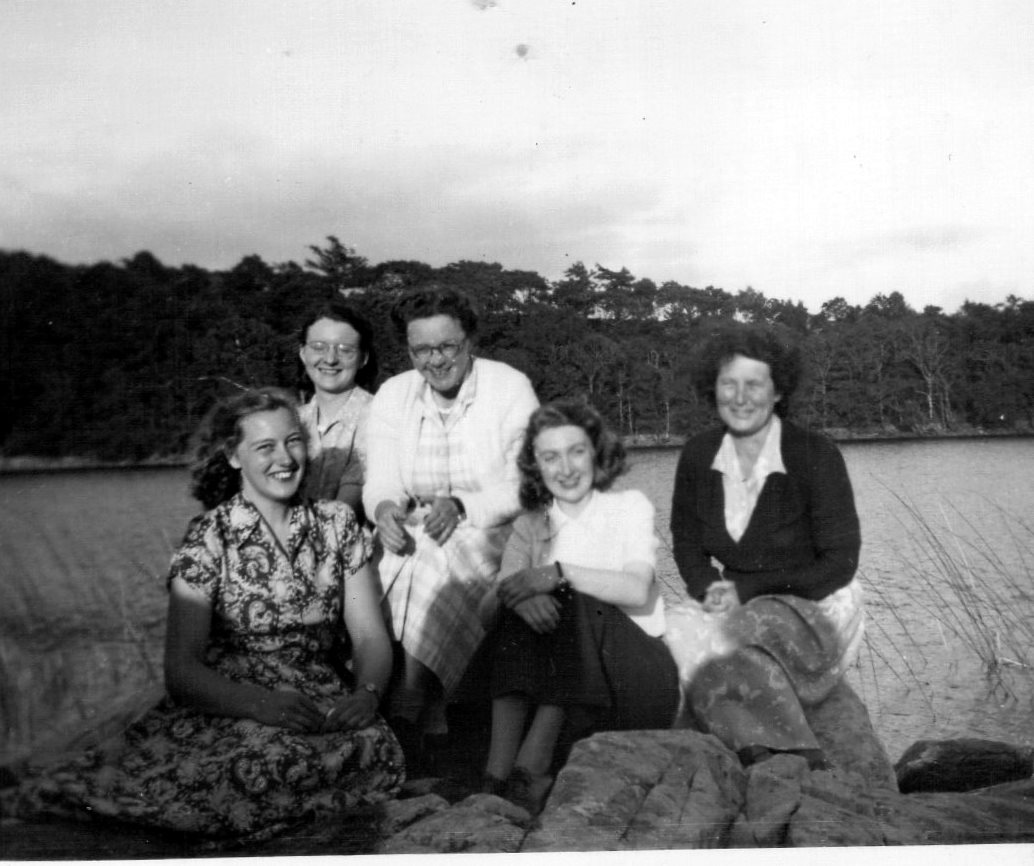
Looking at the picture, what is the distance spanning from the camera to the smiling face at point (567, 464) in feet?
11.6

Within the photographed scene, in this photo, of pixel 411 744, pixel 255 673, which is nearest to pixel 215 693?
pixel 255 673

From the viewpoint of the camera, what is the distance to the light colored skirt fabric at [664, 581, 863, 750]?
365 cm

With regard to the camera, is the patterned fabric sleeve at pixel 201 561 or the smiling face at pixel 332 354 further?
the smiling face at pixel 332 354

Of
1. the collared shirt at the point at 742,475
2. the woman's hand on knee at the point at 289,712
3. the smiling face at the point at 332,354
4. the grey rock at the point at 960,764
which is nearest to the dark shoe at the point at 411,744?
the woman's hand on knee at the point at 289,712

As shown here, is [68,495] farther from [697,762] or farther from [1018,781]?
[1018,781]

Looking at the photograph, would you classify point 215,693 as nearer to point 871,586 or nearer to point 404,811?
point 404,811

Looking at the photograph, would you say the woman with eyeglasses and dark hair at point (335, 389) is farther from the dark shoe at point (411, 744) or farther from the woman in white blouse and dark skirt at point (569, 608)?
the dark shoe at point (411, 744)

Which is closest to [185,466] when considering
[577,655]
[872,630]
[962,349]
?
[577,655]

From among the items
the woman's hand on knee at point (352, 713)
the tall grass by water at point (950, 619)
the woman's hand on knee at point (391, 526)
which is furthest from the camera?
the tall grass by water at point (950, 619)

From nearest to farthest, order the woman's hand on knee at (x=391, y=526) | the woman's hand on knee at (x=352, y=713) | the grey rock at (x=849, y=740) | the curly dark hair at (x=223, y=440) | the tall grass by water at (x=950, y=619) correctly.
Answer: the woman's hand on knee at (x=352, y=713), the curly dark hair at (x=223, y=440), the woman's hand on knee at (x=391, y=526), the grey rock at (x=849, y=740), the tall grass by water at (x=950, y=619)

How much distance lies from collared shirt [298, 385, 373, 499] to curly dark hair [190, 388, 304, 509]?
0.22 meters

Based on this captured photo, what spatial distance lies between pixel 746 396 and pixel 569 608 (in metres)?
0.97

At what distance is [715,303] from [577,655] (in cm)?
141

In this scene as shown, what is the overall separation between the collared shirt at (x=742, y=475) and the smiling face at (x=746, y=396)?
0.04m
